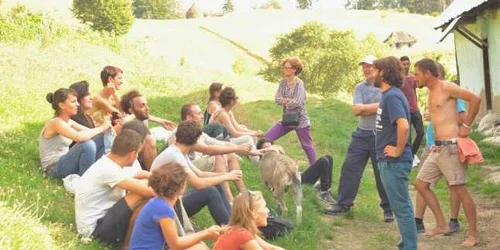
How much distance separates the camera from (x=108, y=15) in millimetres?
29688

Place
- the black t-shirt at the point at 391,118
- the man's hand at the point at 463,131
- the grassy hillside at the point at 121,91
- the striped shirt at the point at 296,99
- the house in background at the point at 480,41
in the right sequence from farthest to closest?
the house in background at the point at 480,41 → the striped shirt at the point at 296,99 → the man's hand at the point at 463,131 → the black t-shirt at the point at 391,118 → the grassy hillside at the point at 121,91

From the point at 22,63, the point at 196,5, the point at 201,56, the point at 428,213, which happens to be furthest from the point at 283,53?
the point at 196,5

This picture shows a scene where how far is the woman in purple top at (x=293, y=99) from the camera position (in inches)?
355

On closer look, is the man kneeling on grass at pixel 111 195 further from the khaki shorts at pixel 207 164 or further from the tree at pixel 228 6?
the tree at pixel 228 6

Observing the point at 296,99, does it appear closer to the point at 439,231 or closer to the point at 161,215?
the point at 439,231

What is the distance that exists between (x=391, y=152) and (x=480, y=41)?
1094 centimetres

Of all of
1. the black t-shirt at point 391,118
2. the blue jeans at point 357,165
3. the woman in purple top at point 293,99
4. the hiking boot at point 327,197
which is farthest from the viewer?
the woman in purple top at point 293,99

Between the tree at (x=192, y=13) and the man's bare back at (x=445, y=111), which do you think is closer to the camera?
the man's bare back at (x=445, y=111)

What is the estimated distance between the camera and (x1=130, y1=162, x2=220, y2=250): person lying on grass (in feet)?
16.0

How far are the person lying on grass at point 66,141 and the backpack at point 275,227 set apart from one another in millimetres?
2109

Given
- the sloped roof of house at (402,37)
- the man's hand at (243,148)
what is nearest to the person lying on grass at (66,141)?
the man's hand at (243,148)

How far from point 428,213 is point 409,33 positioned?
183 ft

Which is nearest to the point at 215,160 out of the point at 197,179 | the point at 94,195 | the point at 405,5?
the point at 197,179

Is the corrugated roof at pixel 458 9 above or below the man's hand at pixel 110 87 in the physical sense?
above
